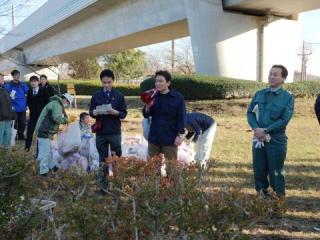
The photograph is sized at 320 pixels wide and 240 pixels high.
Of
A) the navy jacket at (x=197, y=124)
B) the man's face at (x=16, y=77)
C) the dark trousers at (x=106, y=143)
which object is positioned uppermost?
the man's face at (x=16, y=77)

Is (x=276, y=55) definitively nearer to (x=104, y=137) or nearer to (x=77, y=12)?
(x=77, y=12)

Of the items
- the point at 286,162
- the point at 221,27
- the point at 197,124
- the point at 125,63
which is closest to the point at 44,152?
the point at 197,124

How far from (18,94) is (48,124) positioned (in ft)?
13.4

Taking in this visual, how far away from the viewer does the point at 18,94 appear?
10.6 m

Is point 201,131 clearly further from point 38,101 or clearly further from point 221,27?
point 221,27

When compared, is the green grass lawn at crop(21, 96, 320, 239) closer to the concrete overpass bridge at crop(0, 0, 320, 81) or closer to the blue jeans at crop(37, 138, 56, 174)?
the blue jeans at crop(37, 138, 56, 174)

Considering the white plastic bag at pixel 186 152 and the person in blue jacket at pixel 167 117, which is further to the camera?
the white plastic bag at pixel 186 152

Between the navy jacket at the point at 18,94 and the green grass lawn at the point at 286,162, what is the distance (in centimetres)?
248

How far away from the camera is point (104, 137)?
5.93 metres

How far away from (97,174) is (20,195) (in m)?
0.56

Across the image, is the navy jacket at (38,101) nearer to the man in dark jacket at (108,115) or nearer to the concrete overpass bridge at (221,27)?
the man in dark jacket at (108,115)

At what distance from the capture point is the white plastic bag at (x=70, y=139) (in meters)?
7.12

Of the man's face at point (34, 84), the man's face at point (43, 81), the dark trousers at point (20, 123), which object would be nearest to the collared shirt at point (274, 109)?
the man's face at point (34, 84)

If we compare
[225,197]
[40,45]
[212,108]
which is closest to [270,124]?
[225,197]
